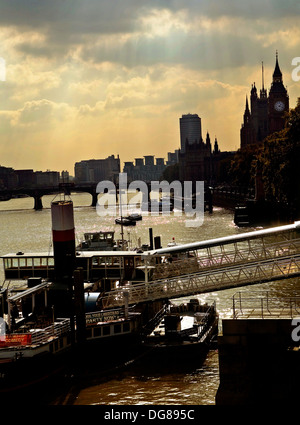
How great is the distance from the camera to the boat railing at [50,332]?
2700cm

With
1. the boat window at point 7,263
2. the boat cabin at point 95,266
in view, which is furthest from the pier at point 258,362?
the boat window at point 7,263

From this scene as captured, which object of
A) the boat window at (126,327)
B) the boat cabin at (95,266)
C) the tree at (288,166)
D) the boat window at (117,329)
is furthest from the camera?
the tree at (288,166)

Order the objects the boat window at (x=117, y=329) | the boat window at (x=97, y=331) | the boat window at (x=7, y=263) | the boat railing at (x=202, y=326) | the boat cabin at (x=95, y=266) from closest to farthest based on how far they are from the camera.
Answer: the boat window at (x=97, y=331), the boat window at (x=117, y=329), the boat railing at (x=202, y=326), the boat cabin at (x=95, y=266), the boat window at (x=7, y=263)

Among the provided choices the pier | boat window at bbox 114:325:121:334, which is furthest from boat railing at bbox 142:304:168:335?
the pier

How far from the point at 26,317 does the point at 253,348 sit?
44.8 ft

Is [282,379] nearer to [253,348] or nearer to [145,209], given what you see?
[253,348]

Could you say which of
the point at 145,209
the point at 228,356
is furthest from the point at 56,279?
the point at 145,209

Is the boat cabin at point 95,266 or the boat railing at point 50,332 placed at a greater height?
the boat cabin at point 95,266

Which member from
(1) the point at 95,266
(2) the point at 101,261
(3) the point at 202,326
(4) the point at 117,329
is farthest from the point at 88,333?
(2) the point at 101,261

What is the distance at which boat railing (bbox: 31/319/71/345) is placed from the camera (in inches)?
1063

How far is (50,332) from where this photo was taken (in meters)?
27.5

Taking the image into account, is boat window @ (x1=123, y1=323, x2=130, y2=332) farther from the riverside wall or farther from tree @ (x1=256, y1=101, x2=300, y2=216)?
tree @ (x1=256, y1=101, x2=300, y2=216)

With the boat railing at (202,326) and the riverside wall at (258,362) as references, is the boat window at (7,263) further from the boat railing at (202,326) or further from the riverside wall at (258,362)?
the riverside wall at (258,362)

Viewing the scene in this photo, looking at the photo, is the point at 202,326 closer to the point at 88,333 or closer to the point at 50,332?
the point at 88,333
